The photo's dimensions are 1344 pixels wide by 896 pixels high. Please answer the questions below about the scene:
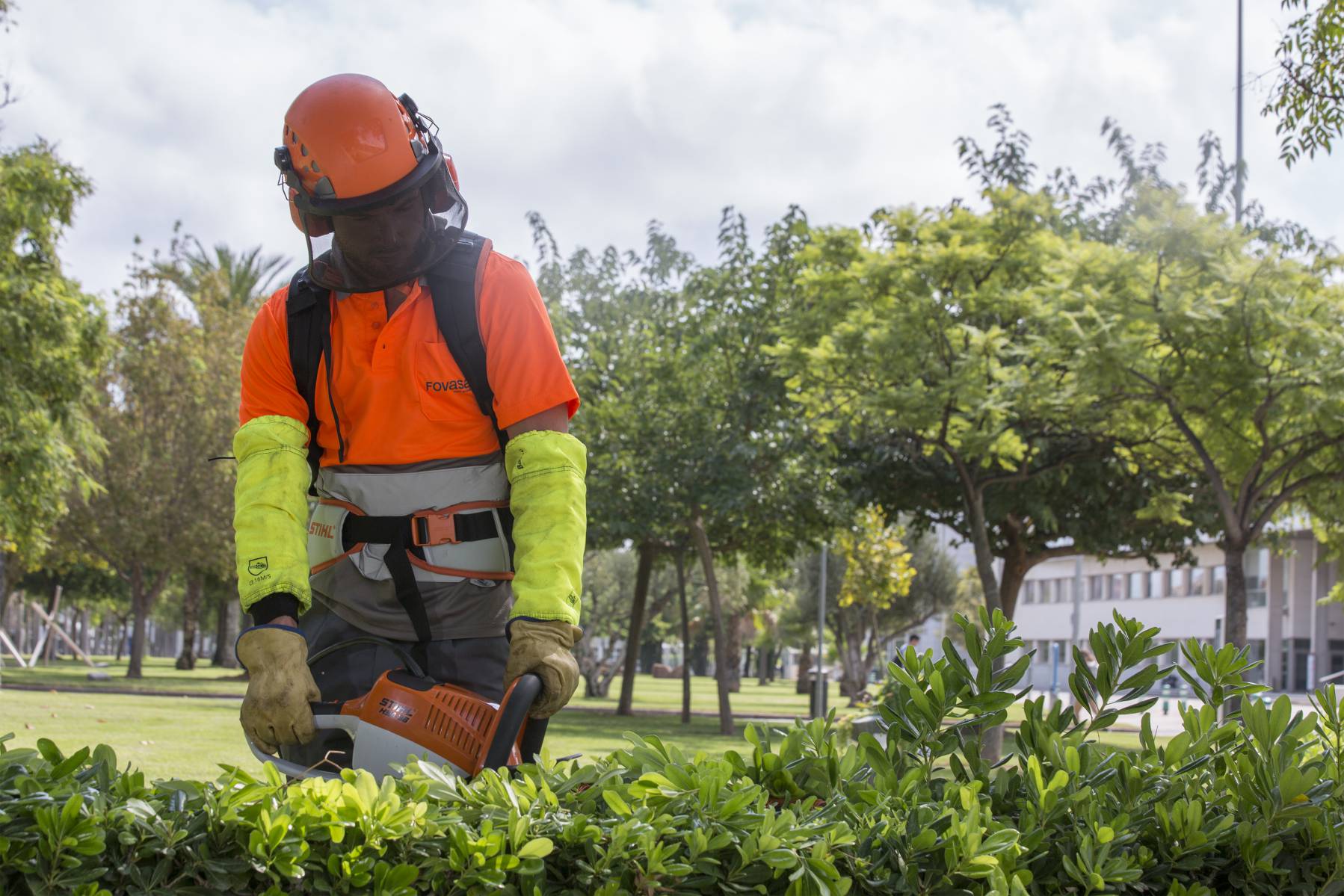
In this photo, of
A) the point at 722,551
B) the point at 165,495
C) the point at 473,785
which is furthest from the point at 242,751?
the point at 165,495

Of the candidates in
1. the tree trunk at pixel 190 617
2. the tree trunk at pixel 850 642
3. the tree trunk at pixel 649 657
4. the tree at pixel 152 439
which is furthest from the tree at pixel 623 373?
the tree trunk at pixel 649 657

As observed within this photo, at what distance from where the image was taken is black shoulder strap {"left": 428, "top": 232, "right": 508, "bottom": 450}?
285cm

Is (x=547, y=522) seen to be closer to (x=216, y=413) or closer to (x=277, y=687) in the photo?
(x=277, y=687)

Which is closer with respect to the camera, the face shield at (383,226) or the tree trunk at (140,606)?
the face shield at (383,226)

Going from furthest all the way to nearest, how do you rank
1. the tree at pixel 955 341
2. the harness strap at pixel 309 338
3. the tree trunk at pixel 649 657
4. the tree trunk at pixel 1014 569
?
the tree trunk at pixel 649 657
the tree trunk at pixel 1014 569
the tree at pixel 955 341
the harness strap at pixel 309 338

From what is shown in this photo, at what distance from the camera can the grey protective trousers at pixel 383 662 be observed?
2764 mm

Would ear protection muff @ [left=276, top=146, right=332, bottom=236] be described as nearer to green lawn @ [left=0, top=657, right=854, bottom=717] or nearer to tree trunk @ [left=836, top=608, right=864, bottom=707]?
green lawn @ [left=0, top=657, right=854, bottom=717]

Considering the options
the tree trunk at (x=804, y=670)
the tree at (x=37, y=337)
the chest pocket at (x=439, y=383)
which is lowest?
the tree trunk at (x=804, y=670)

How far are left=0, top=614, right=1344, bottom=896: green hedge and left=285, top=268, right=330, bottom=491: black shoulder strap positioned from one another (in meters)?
1.33

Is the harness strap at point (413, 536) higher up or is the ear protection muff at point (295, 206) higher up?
the ear protection muff at point (295, 206)

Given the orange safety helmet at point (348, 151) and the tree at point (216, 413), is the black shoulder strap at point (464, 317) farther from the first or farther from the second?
the tree at point (216, 413)

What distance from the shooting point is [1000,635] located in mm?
1972

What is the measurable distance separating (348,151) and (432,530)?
0.84 meters

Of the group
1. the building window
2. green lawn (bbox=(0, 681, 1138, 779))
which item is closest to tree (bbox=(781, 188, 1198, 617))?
green lawn (bbox=(0, 681, 1138, 779))
